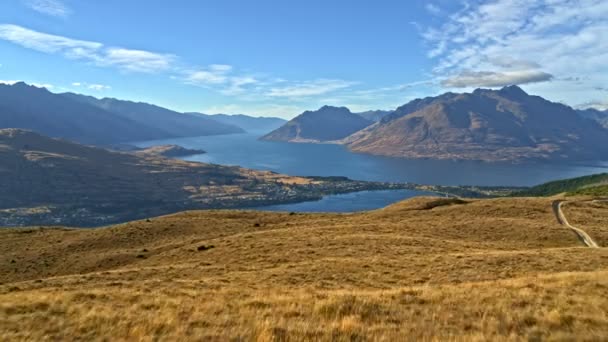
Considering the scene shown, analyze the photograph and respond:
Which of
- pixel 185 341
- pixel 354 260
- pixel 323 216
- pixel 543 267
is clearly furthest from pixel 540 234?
pixel 185 341

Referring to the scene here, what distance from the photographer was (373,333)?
1217 centimetres

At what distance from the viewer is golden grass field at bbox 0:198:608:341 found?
1320 centimetres

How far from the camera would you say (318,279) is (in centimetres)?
2612

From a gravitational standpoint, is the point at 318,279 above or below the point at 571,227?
below

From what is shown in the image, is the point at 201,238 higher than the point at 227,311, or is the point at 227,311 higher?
the point at 227,311

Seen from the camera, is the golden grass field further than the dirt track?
No

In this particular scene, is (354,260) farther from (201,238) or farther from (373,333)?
(201,238)

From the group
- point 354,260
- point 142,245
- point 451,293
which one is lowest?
point 142,245

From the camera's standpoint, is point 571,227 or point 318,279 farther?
point 571,227

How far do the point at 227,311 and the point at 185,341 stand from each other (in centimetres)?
361

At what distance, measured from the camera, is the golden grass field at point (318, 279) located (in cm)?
1320

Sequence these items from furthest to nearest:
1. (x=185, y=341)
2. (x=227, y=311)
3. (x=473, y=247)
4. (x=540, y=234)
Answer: (x=540, y=234) < (x=473, y=247) < (x=227, y=311) < (x=185, y=341)

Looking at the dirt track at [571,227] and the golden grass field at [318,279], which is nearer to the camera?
the golden grass field at [318,279]

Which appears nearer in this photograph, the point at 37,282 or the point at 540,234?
the point at 37,282
